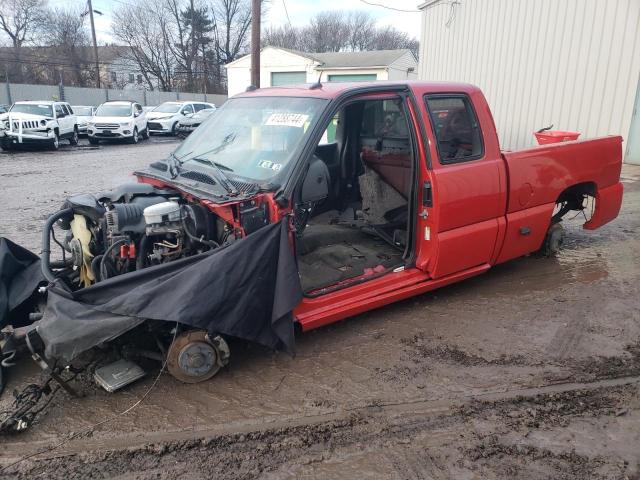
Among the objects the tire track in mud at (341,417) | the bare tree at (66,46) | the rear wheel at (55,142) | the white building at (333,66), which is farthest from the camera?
the bare tree at (66,46)

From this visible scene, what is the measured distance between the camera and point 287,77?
108 ft

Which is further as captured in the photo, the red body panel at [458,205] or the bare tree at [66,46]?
the bare tree at [66,46]

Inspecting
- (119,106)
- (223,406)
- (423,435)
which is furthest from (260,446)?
(119,106)

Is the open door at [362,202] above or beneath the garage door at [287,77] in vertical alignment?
beneath

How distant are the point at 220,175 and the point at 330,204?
76.3 inches

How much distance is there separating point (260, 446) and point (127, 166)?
12.9 m

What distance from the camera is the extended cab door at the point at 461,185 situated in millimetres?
4203

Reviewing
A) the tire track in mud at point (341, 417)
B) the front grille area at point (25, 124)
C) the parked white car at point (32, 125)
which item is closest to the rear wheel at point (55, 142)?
the parked white car at point (32, 125)

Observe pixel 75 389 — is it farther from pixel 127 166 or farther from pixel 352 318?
pixel 127 166

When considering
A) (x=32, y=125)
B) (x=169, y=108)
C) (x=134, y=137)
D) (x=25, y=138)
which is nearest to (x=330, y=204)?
(x=25, y=138)

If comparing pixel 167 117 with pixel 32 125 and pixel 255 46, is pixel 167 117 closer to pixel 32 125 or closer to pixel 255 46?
pixel 32 125

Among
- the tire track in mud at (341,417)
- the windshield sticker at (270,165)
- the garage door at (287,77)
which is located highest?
the garage door at (287,77)

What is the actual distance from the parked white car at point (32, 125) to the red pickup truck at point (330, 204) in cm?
1626

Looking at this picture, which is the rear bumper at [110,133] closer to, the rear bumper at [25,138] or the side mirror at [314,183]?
the rear bumper at [25,138]
